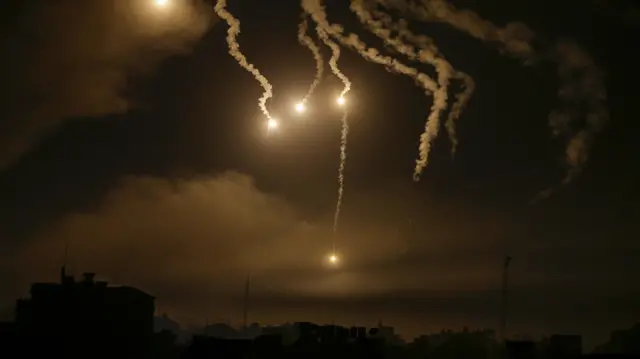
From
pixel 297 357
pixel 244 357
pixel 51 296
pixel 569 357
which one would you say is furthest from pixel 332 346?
pixel 51 296

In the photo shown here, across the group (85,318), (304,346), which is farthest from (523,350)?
(85,318)

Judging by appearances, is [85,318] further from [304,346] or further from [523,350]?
[523,350]

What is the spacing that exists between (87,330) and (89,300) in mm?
3050

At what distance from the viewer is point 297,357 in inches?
3526

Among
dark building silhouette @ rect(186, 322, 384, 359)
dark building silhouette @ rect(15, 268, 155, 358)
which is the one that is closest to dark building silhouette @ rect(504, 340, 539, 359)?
dark building silhouette @ rect(186, 322, 384, 359)

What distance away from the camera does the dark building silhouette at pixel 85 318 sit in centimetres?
9494

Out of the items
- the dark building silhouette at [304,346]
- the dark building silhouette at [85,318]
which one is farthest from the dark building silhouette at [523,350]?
the dark building silhouette at [85,318]

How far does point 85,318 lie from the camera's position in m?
96.2

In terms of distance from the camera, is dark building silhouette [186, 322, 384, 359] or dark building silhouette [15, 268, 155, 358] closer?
dark building silhouette [186, 322, 384, 359]

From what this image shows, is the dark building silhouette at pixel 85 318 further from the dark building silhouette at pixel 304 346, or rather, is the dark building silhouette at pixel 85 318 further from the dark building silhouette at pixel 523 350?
the dark building silhouette at pixel 523 350

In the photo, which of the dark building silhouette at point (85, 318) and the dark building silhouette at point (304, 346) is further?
the dark building silhouette at point (85, 318)

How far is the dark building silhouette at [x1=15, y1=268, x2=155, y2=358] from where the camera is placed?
94938mm

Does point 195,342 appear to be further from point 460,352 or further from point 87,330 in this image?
point 460,352

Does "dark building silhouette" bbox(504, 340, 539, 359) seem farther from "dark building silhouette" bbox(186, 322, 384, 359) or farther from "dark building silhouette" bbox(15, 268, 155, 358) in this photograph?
"dark building silhouette" bbox(15, 268, 155, 358)
